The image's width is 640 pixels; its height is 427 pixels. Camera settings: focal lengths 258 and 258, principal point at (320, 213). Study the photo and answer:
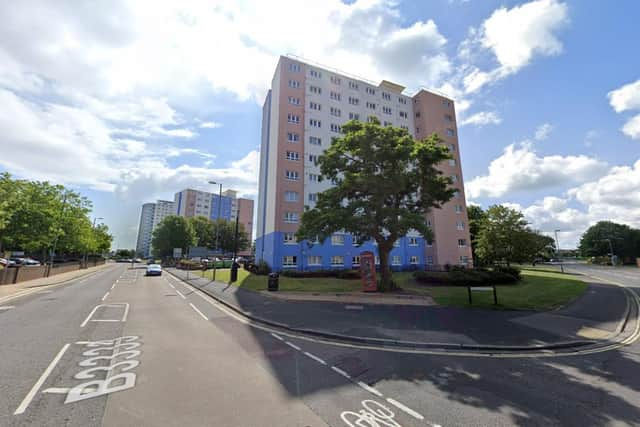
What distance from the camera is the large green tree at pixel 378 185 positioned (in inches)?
682

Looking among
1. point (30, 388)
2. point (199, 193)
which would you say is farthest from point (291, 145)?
point (199, 193)

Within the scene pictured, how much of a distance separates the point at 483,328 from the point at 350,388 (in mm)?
7175

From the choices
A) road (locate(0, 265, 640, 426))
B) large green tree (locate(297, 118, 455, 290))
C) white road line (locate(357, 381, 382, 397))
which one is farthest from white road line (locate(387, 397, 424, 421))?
large green tree (locate(297, 118, 455, 290))

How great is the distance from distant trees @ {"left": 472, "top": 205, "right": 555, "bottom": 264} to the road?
2436 cm

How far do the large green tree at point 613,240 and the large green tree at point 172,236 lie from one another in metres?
108

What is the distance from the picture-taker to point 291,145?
122ft

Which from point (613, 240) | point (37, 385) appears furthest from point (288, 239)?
point (613, 240)

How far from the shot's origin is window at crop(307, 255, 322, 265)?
35.5 metres

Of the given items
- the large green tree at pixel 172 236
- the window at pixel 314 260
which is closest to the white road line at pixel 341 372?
the window at pixel 314 260

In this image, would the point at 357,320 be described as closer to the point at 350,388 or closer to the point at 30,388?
the point at 350,388

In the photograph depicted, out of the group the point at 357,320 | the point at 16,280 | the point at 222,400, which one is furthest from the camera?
the point at 16,280

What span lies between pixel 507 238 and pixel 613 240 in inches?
2782

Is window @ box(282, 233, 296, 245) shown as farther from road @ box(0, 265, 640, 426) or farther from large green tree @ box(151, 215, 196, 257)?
large green tree @ box(151, 215, 196, 257)

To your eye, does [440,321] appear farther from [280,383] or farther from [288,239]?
[288,239]
